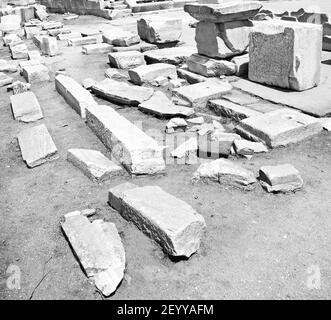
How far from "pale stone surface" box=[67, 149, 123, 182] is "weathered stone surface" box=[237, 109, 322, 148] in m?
1.77

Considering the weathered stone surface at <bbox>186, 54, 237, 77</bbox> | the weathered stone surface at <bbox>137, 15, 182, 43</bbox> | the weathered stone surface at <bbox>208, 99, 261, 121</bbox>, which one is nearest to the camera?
the weathered stone surface at <bbox>208, 99, 261, 121</bbox>

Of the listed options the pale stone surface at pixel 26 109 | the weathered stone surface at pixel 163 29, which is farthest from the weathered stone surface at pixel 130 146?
the weathered stone surface at pixel 163 29

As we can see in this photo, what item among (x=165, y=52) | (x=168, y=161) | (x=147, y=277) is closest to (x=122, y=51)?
(x=165, y=52)

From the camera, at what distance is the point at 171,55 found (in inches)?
354

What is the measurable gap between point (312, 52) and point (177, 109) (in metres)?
2.22

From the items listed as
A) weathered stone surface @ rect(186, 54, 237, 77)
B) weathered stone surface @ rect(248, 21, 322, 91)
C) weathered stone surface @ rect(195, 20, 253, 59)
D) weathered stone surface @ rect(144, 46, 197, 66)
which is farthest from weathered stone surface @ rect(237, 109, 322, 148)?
weathered stone surface @ rect(144, 46, 197, 66)

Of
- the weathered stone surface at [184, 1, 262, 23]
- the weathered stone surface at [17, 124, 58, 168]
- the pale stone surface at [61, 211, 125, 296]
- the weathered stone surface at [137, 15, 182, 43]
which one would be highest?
the weathered stone surface at [184, 1, 262, 23]

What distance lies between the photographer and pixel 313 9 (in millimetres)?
10062

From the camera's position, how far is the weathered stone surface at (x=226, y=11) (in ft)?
23.2

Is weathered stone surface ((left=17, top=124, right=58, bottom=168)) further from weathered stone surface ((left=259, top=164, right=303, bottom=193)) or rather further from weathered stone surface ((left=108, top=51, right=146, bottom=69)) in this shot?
weathered stone surface ((left=108, top=51, right=146, bottom=69))

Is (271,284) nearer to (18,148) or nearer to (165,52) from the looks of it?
(18,148)

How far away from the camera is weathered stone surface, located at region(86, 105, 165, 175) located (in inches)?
176

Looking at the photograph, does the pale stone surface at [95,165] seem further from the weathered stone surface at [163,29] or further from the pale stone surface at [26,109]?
the weathered stone surface at [163,29]

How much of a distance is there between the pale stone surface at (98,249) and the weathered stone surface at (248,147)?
6.52 ft
